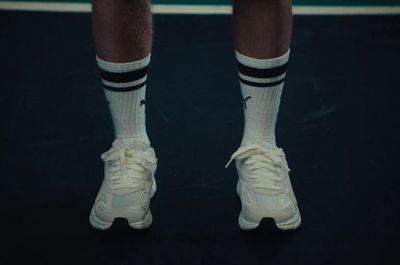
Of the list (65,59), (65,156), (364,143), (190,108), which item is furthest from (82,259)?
(65,59)

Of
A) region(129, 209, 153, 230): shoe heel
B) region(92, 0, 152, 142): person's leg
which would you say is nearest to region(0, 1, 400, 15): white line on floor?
region(92, 0, 152, 142): person's leg

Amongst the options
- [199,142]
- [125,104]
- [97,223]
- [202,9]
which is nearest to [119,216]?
[97,223]

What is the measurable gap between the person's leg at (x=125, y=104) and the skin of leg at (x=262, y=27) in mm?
153

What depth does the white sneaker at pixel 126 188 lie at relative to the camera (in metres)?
0.92

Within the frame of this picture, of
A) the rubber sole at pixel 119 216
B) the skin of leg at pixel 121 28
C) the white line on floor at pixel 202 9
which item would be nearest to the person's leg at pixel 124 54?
the skin of leg at pixel 121 28

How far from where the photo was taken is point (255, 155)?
0.96 m

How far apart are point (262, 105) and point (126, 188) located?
10.6 inches

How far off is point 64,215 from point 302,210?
417 millimetres

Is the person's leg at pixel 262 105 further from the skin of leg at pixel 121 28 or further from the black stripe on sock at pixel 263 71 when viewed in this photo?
the skin of leg at pixel 121 28

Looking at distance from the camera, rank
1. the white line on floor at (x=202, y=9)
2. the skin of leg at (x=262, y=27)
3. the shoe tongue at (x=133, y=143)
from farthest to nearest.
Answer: the white line on floor at (x=202, y=9), the shoe tongue at (x=133, y=143), the skin of leg at (x=262, y=27)

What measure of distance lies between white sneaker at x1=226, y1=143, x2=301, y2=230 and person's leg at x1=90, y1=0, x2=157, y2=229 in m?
0.16

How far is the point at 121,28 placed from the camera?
859mm

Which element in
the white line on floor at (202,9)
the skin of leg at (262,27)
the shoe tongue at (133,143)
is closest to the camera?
the skin of leg at (262,27)

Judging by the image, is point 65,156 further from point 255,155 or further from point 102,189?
point 255,155
